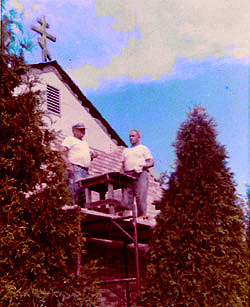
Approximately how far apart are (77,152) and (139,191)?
146 cm

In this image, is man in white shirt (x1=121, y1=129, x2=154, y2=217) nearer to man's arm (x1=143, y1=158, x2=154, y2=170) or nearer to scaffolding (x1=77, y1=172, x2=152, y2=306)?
man's arm (x1=143, y1=158, x2=154, y2=170)

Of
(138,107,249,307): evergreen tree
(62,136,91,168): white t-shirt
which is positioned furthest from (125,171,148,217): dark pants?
(62,136,91,168): white t-shirt

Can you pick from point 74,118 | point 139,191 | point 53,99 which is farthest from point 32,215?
point 74,118

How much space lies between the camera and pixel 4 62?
5.34 m

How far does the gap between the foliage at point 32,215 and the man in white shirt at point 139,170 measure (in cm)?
286

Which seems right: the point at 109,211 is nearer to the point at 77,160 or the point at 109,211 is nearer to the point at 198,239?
the point at 77,160

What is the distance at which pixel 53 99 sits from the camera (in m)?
11.8

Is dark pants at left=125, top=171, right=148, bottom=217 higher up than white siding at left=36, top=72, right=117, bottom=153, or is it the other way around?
white siding at left=36, top=72, right=117, bottom=153

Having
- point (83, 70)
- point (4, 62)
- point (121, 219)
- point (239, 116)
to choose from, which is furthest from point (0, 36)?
point (239, 116)

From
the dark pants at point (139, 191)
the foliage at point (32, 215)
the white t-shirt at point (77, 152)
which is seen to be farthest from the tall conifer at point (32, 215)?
the dark pants at point (139, 191)

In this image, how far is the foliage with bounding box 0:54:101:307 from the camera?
4.89 m

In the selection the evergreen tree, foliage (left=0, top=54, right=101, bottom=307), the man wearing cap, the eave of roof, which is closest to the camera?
foliage (left=0, top=54, right=101, bottom=307)

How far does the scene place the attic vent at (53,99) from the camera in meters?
11.6

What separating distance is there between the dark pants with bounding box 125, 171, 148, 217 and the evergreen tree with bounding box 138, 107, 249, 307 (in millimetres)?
402
